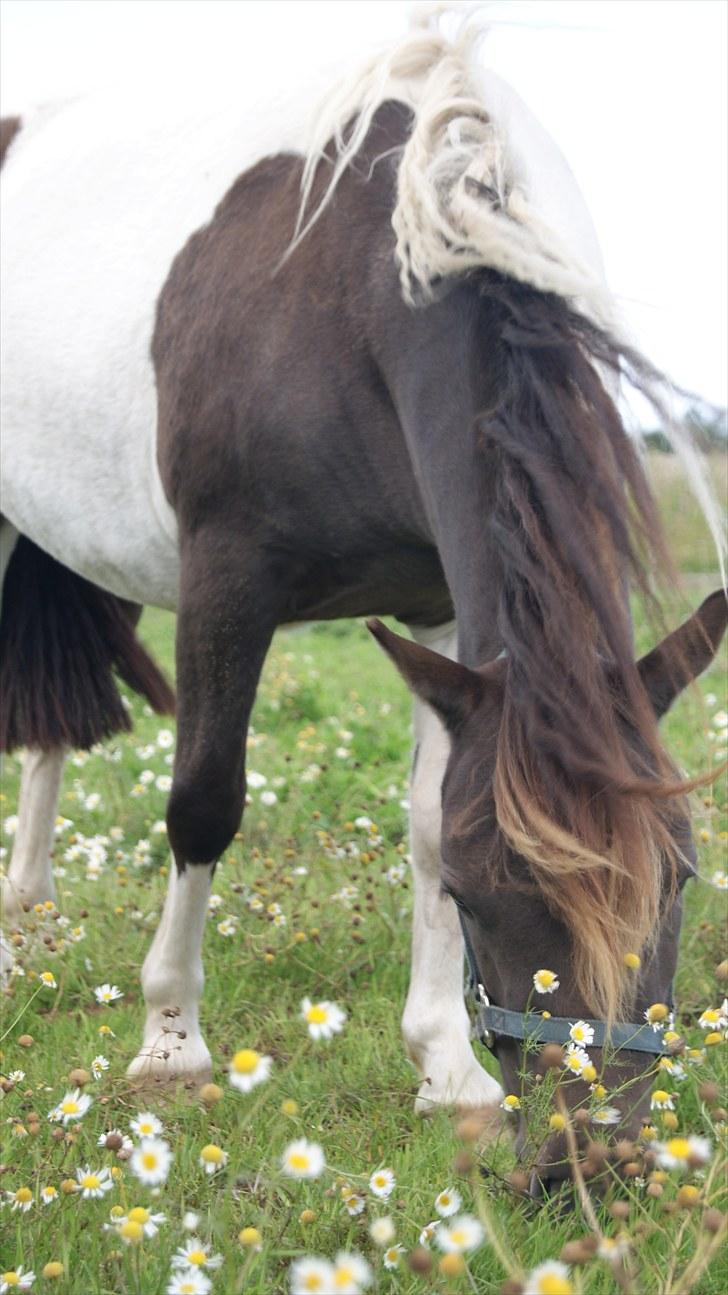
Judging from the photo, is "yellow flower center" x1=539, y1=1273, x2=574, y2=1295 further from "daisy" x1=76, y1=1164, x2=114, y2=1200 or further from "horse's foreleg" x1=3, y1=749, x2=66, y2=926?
"horse's foreleg" x1=3, y1=749, x2=66, y2=926

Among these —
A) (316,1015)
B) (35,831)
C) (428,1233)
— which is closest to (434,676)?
(316,1015)

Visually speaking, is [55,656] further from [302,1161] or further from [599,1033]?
[302,1161]

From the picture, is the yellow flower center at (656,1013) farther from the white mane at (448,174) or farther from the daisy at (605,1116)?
the white mane at (448,174)

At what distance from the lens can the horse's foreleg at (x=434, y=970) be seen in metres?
2.94

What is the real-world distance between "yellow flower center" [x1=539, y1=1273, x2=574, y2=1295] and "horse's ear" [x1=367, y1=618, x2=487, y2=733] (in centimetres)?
95

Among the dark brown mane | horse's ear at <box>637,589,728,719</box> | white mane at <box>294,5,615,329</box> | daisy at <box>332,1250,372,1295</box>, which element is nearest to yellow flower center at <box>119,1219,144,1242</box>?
daisy at <box>332,1250,372,1295</box>

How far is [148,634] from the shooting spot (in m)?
10.1

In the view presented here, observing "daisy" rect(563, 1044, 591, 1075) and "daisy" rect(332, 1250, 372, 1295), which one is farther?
"daisy" rect(563, 1044, 591, 1075)

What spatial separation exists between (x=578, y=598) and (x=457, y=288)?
0.76 m

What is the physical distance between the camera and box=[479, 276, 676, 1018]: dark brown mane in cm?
183

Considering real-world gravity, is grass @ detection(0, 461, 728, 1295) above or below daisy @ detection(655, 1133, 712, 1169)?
below

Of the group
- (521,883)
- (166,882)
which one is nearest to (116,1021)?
(166,882)

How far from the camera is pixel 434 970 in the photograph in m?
3.14

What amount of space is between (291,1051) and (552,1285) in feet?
6.19
